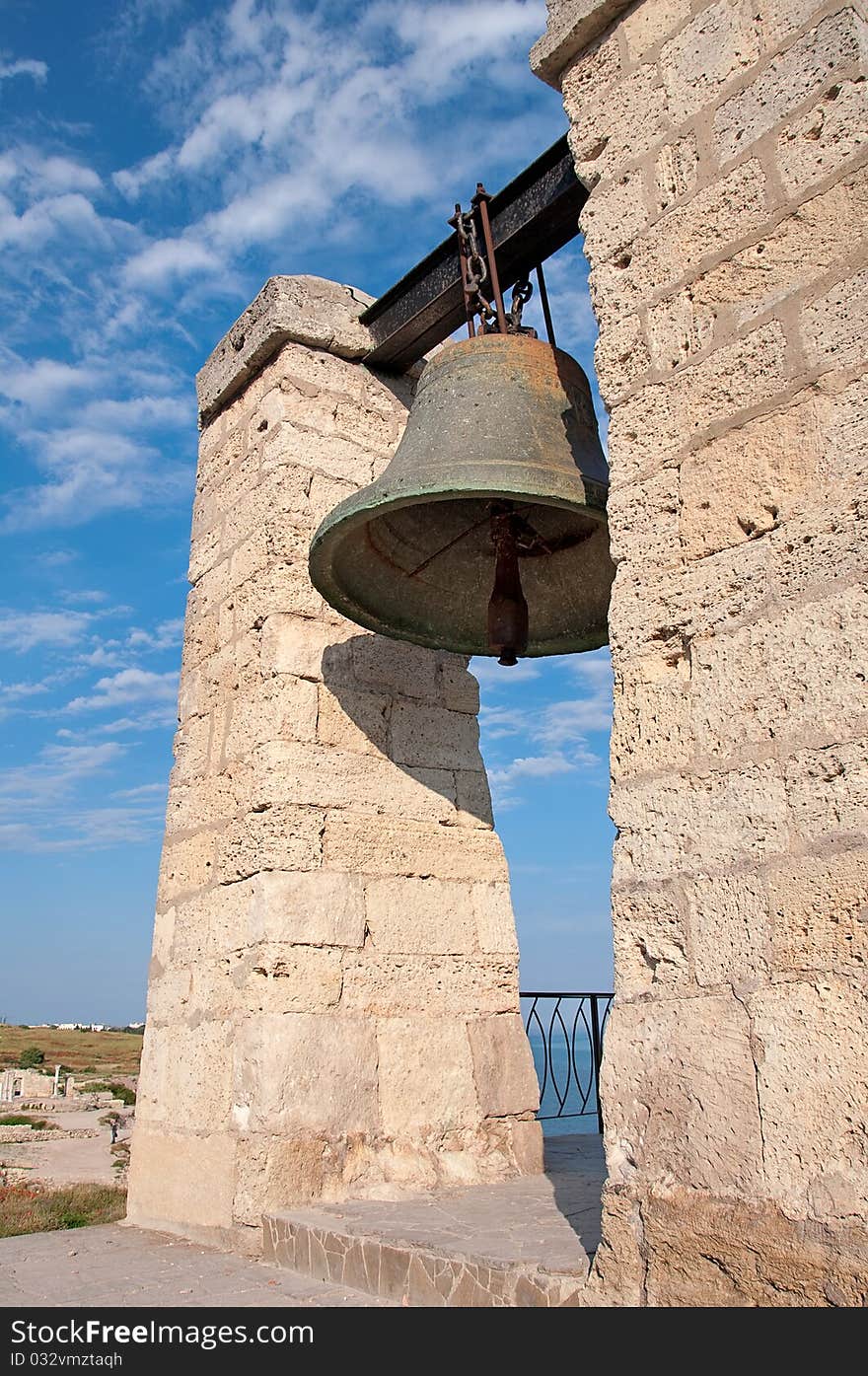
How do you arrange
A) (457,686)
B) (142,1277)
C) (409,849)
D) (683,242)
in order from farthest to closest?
1. (457,686)
2. (409,849)
3. (142,1277)
4. (683,242)

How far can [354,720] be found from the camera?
405cm

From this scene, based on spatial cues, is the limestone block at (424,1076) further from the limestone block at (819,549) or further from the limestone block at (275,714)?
the limestone block at (819,549)

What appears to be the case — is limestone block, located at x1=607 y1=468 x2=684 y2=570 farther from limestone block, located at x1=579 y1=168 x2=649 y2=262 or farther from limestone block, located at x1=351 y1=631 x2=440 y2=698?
limestone block, located at x1=351 y1=631 x2=440 y2=698

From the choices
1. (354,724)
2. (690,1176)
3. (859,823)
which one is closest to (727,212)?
(859,823)

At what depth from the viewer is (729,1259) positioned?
5.89ft

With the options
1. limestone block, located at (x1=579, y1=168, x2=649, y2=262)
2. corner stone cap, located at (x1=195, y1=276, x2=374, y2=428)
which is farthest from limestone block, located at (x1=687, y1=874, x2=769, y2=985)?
corner stone cap, located at (x1=195, y1=276, x2=374, y2=428)

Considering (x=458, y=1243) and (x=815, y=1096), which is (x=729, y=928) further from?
(x=458, y=1243)

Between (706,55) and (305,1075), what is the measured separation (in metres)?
3.22

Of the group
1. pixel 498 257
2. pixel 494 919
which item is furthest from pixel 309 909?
pixel 498 257

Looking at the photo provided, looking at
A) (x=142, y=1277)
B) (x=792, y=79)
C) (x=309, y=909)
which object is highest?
(x=792, y=79)

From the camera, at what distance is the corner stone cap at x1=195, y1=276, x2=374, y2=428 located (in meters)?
4.40

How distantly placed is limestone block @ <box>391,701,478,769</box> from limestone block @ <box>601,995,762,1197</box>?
215cm
